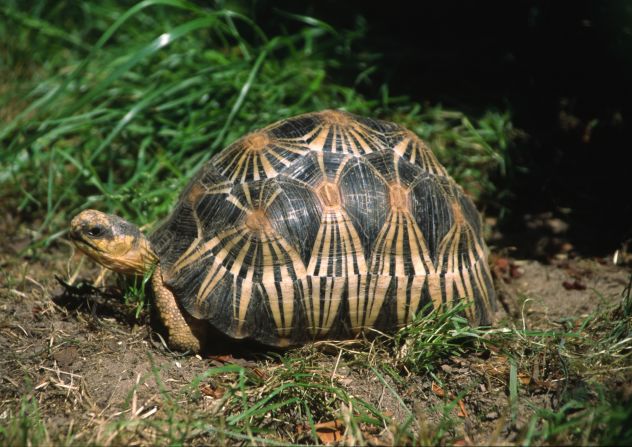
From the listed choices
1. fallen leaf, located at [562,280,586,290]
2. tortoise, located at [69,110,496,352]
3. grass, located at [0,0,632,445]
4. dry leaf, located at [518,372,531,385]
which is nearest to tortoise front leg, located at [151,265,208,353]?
tortoise, located at [69,110,496,352]

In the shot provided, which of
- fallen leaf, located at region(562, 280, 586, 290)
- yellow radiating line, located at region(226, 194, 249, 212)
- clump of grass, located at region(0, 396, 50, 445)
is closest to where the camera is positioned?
clump of grass, located at region(0, 396, 50, 445)

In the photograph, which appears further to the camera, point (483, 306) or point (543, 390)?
point (483, 306)

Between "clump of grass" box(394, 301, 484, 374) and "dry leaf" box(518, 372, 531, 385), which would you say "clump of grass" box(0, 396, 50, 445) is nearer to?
"clump of grass" box(394, 301, 484, 374)

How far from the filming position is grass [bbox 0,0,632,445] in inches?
112

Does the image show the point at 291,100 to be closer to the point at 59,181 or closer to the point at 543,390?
the point at 59,181

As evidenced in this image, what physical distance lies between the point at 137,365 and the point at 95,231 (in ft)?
2.53

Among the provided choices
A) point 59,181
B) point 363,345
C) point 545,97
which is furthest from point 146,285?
point 545,97

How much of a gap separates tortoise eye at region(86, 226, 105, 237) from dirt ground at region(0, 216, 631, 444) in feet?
1.66

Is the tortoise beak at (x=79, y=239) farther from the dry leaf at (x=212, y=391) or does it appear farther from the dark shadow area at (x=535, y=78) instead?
the dark shadow area at (x=535, y=78)

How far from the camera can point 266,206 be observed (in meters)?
3.20

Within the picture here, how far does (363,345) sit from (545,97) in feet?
9.78

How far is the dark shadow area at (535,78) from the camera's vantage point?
4492 mm

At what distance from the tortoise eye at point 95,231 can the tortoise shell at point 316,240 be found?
308 millimetres

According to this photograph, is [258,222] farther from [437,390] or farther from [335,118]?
[437,390]
